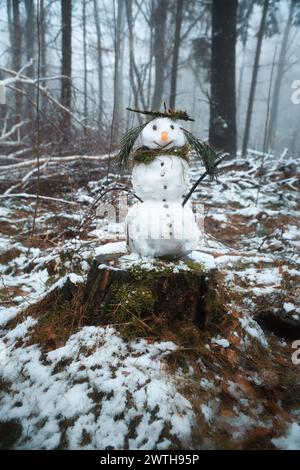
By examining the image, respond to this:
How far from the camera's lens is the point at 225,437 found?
4.98 ft

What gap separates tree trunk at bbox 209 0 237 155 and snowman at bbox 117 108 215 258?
5.81 meters

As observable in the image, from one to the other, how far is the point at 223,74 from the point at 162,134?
20.4ft

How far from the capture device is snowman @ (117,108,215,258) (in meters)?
1.98

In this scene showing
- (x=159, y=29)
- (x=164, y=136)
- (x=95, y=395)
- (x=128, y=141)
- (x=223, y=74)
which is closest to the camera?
(x=95, y=395)

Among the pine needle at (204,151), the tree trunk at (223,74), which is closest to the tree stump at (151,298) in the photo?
the pine needle at (204,151)

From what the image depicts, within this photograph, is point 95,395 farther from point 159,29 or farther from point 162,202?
point 159,29

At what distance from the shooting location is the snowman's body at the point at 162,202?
1.98 metres

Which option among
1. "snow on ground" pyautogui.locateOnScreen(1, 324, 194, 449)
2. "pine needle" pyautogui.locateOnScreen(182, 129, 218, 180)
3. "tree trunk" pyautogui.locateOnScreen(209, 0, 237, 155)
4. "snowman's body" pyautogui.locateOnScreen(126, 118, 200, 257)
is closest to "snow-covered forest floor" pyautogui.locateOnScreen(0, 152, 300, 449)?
"snow on ground" pyautogui.locateOnScreen(1, 324, 194, 449)

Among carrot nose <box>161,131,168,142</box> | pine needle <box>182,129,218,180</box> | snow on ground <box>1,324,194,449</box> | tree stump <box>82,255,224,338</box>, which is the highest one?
carrot nose <box>161,131,168,142</box>

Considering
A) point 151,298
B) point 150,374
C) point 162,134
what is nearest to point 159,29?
point 162,134

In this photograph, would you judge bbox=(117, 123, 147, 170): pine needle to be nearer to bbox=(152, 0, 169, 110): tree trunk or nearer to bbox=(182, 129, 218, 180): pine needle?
bbox=(182, 129, 218, 180): pine needle

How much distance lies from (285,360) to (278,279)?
95cm

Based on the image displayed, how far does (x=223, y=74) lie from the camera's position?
7219 mm

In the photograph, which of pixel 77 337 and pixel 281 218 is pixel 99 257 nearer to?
pixel 77 337
